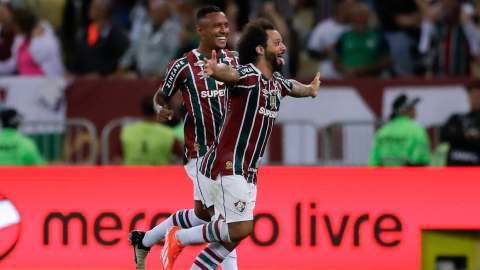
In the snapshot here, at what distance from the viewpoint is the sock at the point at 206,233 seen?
6.64 meters

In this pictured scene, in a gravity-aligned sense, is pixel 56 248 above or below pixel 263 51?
below

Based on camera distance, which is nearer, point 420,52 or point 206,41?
point 206,41

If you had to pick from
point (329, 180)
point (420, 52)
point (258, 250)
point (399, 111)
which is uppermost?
point (420, 52)

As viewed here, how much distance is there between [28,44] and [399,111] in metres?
5.75

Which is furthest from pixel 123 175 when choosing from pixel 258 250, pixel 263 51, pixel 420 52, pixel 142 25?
pixel 420 52

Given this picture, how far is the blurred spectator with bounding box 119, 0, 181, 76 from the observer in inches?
495

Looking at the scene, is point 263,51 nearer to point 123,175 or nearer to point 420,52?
point 123,175

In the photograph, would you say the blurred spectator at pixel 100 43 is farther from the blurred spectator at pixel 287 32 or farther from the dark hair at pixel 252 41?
the dark hair at pixel 252 41

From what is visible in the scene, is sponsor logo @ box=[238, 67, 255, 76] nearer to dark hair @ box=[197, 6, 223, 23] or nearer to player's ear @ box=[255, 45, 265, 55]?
player's ear @ box=[255, 45, 265, 55]

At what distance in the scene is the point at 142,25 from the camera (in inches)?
518

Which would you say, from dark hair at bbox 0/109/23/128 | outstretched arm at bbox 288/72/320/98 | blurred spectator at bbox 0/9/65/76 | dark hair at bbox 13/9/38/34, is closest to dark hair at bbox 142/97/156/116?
dark hair at bbox 0/109/23/128

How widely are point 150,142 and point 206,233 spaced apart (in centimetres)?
410

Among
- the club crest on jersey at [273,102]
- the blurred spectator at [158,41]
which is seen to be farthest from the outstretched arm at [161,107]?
the blurred spectator at [158,41]

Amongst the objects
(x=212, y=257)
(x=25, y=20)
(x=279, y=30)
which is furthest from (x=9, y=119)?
(x=212, y=257)
